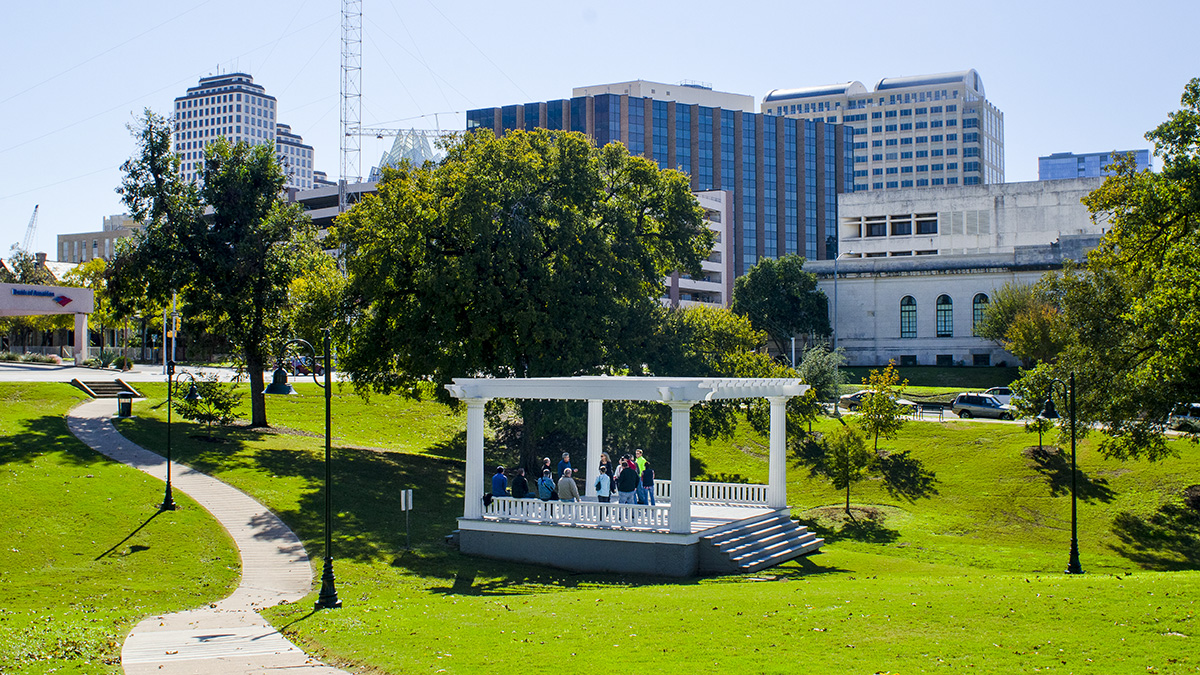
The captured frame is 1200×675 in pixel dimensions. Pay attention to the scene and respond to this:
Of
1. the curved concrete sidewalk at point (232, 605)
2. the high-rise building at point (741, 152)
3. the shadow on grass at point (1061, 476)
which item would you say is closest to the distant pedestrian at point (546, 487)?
the curved concrete sidewalk at point (232, 605)

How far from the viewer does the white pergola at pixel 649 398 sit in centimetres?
2336

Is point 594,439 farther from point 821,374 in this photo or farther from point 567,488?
point 821,374

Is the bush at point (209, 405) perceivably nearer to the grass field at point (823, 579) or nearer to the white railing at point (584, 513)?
the grass field at point (823, 579)

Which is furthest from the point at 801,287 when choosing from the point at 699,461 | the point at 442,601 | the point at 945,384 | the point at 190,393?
the point at 442,601

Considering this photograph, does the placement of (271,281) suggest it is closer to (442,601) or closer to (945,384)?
(442,601)

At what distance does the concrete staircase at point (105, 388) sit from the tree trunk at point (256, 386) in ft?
25.3

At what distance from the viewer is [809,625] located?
15.2 m

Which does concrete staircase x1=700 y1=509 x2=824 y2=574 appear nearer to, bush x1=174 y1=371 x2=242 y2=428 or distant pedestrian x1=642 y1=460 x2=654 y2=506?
distant pedestrian x1=642 y1=460 x2=654 y2=506

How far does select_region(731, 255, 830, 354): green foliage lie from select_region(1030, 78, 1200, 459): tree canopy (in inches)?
2011

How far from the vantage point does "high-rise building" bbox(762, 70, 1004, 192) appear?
18362 centimetres

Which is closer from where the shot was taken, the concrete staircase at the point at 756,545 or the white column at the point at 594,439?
the concrete staircase at the point at 756,545

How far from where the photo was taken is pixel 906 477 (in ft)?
135

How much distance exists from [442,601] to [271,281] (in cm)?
2691

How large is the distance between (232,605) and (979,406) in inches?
1793
